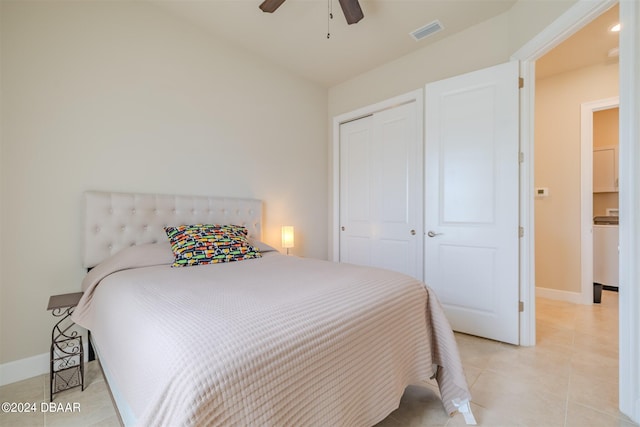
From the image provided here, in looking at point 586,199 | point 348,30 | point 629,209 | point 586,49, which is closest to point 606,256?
point 586,199

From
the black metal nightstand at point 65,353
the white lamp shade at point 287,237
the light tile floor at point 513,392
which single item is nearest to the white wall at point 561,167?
the light tile floor at point 513,392

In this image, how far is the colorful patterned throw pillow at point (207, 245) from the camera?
1.94 meters

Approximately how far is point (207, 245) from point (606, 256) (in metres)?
4.78

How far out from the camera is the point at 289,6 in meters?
2.29

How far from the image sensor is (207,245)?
6.72ft

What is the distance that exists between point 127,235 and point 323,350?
1.91m

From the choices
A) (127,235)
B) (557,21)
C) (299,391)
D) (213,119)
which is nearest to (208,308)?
(299,391)

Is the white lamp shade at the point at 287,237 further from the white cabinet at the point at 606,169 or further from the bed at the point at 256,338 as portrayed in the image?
the white cabinet at the point at 606,169

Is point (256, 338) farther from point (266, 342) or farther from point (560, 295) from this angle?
point (560, 295)

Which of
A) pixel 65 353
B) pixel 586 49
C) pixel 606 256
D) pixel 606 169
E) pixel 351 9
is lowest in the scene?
pixel 65 353

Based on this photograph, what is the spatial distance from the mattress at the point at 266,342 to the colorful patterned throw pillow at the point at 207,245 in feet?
0.70

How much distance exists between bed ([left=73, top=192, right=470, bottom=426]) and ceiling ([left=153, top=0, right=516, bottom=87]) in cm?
184

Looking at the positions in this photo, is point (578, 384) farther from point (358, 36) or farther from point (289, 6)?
point (289, 6)

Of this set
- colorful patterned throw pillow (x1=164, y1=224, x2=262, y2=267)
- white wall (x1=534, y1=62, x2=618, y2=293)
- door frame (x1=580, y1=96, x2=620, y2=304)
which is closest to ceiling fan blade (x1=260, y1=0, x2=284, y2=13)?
colorful patterned throw pillow (x1=164, y1=224, x2=262, y2=267)
